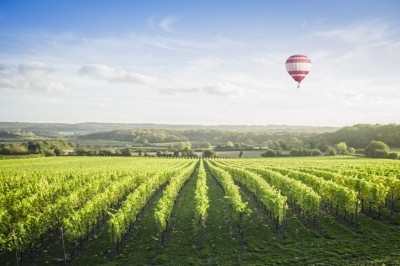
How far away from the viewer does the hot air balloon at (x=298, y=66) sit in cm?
4259

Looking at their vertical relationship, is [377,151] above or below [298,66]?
below

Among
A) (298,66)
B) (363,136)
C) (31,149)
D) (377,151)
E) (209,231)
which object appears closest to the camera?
(209,231)

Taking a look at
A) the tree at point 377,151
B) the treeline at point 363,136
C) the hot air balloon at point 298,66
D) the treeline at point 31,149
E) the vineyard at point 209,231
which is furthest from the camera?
the treeline at point 363,136

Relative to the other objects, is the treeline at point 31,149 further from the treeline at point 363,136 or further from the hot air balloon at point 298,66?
the treeline at point 363,136

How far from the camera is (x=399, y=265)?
1525 centimetres

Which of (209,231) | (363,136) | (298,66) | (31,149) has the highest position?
(298,66)

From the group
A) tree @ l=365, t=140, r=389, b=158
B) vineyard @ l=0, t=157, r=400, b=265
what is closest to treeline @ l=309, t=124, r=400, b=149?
tree @ l=365, t=140, r=389, b=158

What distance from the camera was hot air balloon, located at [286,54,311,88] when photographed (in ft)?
140

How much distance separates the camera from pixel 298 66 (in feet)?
140

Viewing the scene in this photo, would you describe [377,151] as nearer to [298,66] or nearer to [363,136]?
[363,136]

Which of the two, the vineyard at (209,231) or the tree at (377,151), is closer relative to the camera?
the vineyard at (209,231)

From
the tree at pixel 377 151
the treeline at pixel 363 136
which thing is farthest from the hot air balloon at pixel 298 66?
the treeline at pixel 363 136

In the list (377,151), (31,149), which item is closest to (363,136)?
(377,151)

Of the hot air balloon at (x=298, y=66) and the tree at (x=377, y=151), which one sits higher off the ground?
the hot air balloon at (x=298, y=66)
